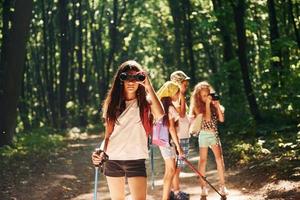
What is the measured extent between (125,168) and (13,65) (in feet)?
43.2

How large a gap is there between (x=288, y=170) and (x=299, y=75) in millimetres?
7267

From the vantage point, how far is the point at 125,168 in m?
5.47

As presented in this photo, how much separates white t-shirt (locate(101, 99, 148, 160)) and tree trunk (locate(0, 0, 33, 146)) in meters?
12.9

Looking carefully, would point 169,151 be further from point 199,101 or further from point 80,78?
point 80,78

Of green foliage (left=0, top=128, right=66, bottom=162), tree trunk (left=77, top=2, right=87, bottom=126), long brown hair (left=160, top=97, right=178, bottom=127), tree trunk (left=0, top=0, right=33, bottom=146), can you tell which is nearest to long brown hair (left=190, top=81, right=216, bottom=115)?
long brown hair (left=160, top=97, right=178, bottom=127)

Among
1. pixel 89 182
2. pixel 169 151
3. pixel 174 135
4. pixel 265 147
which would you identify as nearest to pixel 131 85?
pixel 174 135

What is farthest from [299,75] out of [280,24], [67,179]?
[280,24]

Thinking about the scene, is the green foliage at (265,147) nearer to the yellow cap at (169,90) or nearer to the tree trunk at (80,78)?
the yellow cap at (169,90)

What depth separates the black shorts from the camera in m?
5.47

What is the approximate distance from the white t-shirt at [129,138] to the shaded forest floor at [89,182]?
4.38 metres

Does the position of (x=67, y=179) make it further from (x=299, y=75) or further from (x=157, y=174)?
(x=299, y=75)

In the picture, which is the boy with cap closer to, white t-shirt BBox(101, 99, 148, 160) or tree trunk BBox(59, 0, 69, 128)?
white t-shirt BBox(101, 99, 148, 160)

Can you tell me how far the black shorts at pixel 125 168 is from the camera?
5.47 meters

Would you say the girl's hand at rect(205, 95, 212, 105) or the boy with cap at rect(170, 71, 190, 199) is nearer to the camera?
the boy with cap at rect(170, 71, 190, 199)
